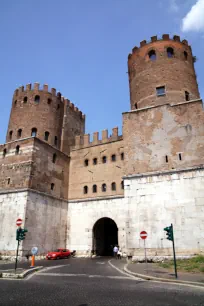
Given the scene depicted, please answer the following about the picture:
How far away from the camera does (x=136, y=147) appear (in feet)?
58.7

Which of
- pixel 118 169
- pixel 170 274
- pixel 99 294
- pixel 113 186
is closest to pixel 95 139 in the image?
pixel 118 169

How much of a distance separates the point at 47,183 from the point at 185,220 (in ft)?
38.9

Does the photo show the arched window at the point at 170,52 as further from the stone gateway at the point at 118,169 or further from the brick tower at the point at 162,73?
the stone gateway at the point at 118,169

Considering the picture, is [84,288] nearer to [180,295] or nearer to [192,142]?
[180,295]

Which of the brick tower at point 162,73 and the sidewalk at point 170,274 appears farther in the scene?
the brick tower at point 162,73

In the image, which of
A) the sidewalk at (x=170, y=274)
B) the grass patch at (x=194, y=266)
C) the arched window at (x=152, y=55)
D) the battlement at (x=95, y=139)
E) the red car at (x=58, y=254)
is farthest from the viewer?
the battlement at (x=95, y=139)

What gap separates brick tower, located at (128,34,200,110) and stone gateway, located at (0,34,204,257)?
0.08m

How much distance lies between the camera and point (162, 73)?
1947 centimetres

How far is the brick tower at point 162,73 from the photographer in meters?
19.0

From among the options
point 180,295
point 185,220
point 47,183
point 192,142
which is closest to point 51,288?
point 180,295

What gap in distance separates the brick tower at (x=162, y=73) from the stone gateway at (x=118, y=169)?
0.08m

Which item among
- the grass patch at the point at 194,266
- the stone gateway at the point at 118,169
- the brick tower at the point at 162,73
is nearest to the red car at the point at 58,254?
the stone gateway at the point at 118,169

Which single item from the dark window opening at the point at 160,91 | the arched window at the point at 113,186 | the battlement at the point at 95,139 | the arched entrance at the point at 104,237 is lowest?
the arched entrance at the point at 104,237

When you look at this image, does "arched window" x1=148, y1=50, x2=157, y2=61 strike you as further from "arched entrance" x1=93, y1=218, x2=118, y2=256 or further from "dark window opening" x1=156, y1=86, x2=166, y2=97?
"arched entrance" x1=93, y1=218, x2=118, y2=256
